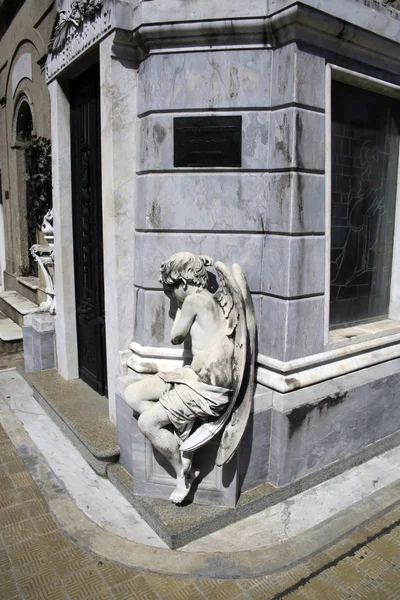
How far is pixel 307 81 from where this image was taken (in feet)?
11.7

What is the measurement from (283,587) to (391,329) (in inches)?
106

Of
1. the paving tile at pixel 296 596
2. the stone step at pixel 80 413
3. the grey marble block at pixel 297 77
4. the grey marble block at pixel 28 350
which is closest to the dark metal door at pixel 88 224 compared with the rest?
the stone step at pixel 80 413

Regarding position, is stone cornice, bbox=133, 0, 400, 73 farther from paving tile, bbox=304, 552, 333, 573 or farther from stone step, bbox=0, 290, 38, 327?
stone step, bbox=0, 290, 38, 327

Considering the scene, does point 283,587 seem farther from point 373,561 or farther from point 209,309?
point 209,309

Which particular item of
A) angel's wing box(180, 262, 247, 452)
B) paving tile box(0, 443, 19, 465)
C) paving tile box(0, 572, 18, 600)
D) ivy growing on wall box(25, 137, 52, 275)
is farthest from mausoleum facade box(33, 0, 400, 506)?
ivy growing on wall box(25, 137, 52, 275)

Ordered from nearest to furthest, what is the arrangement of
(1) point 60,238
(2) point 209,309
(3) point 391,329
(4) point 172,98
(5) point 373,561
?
(5) point 373,561 < (2) point 209,309 < (4) point 172,98 < (3) point 391,329 < (1) point 60,238

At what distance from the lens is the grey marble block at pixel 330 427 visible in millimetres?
3830

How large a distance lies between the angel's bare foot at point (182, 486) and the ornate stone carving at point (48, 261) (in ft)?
11.6

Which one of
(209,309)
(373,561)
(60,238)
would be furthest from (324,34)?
(373,561)

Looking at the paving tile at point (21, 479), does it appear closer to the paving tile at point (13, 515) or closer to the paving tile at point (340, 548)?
the paving tile at point (13, 515)

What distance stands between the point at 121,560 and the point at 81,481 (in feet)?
3.42

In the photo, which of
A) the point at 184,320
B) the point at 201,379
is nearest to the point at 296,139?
the point at 184,320

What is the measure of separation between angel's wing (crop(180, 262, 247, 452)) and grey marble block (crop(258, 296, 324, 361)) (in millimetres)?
450

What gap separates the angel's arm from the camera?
3445mm
